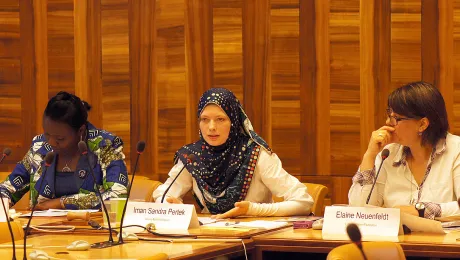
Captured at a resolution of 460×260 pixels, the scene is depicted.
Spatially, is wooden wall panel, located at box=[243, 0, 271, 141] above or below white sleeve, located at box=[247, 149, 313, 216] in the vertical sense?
above

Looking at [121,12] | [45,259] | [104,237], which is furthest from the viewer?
[121,12]

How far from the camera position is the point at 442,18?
5633 mm

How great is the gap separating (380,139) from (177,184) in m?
1.19

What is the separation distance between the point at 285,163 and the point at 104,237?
8.38 ft

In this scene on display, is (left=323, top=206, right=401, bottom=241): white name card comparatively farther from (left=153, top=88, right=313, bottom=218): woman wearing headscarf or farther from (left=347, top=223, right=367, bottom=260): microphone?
(left=347, top=223, right=367, bottom=260): microphone

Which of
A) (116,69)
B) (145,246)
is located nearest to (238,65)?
(116,69)

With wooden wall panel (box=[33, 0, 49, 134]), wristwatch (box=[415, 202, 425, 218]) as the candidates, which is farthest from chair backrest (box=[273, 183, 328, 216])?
wooden wall panel (box=[33, 0, 49, 134])

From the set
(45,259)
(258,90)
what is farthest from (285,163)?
(45,259)

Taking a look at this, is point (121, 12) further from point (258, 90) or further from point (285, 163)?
point (285, 163)

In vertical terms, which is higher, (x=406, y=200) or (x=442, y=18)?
(x=442, y=18)

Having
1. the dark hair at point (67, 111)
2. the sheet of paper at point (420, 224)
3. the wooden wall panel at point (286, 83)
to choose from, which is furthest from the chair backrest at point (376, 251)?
the wooden wall panel at point (286, 83)

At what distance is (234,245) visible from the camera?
132 inches

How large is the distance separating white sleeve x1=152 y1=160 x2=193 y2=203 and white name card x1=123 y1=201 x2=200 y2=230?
2.70 feet

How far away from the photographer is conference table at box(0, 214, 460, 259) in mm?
3141
